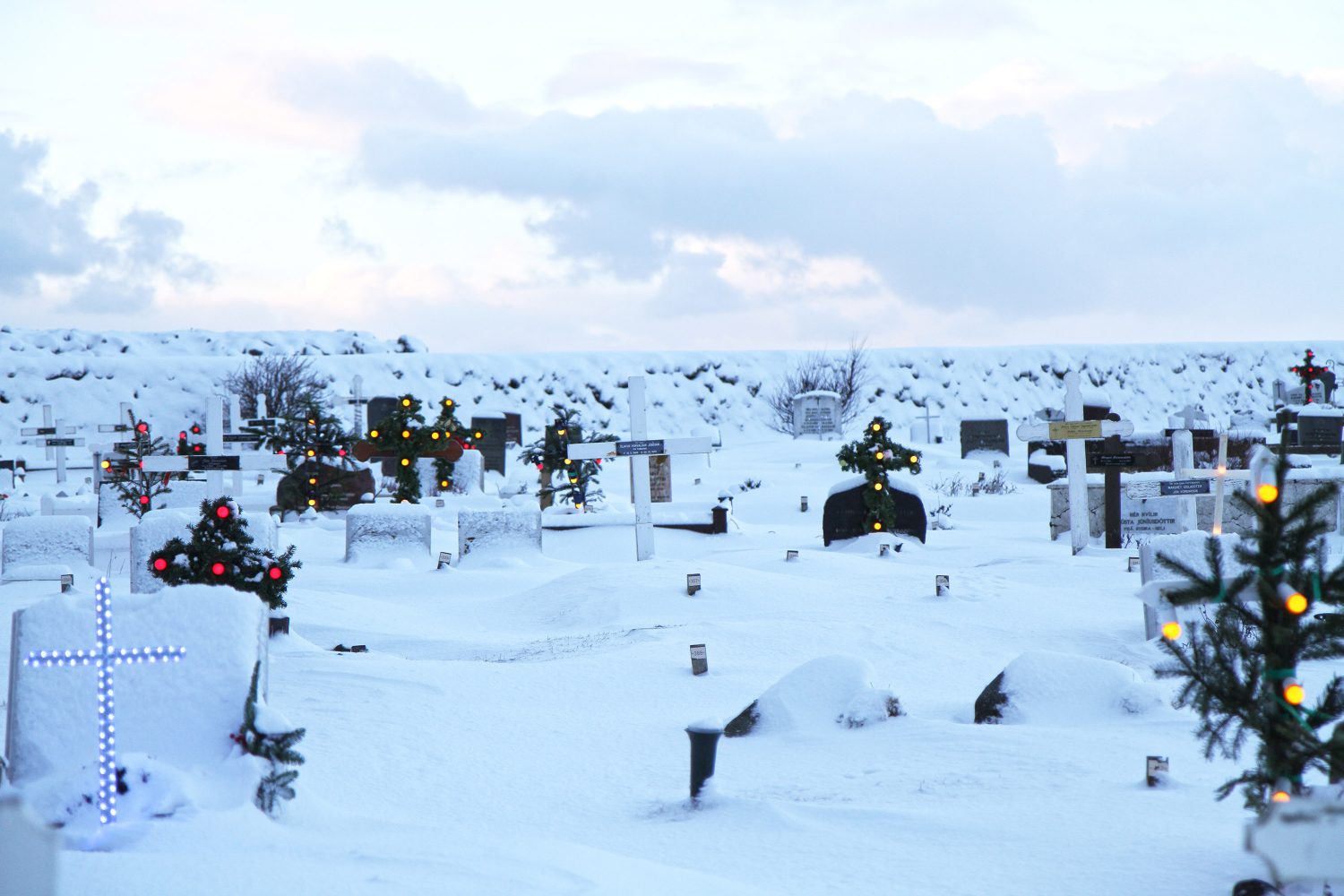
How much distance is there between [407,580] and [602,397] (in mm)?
37356

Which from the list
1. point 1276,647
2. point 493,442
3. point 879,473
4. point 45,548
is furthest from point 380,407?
point 1276,647

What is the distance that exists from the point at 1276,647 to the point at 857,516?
39.2 feet

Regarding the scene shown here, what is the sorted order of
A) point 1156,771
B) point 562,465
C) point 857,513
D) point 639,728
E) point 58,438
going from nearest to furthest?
point 1156,771 < point 639,728 < point 857,513 < point 562,465 < point 58,438

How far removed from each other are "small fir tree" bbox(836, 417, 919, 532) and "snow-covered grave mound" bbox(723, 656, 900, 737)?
8772mm

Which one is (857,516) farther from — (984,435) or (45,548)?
(984,435)

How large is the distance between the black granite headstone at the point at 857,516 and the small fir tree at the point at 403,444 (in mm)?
6389

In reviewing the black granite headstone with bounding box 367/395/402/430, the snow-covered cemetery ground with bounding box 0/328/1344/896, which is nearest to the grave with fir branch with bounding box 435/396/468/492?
the snow-covered cemetery ground with bounding box 0/328/1344/896

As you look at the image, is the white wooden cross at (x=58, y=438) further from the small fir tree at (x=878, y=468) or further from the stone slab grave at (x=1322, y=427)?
the stone slab grave at (x=1322, y=427)

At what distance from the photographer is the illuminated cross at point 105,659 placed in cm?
441

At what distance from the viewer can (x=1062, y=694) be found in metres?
6.51

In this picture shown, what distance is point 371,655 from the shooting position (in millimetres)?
8305

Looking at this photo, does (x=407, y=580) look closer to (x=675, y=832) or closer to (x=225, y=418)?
(x=675, y=832)

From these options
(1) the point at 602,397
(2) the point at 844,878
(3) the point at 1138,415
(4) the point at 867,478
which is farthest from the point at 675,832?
(3) the point at 1138,415

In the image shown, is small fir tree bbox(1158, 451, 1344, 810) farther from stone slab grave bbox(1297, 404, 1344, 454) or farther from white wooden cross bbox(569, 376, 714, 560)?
→ stone slab grave bbox(1297, 404, 1344, 454)
